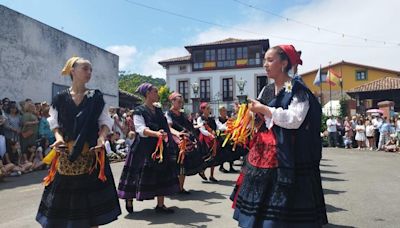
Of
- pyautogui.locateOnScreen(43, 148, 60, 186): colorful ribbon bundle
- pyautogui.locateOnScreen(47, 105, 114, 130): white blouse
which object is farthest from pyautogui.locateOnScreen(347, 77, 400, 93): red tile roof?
pyautogui.locateOnScreen(43, 148, 60, 186): colorful ribbon bundle

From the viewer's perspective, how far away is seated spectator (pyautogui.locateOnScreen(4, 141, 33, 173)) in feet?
33.6

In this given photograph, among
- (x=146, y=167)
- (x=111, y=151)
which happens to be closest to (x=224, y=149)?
(x=146, y=167)

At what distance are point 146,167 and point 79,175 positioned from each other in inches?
74.5

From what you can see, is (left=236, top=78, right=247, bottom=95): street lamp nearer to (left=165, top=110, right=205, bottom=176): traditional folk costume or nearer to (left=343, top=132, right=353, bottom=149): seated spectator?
(left=343, top=132, right=353, bottom=149): seated spectator

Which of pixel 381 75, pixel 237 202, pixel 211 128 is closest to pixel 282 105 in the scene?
pixel 237 202

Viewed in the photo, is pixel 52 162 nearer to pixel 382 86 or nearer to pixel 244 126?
pixel 244 126

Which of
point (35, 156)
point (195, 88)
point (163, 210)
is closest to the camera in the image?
point (163, 210)

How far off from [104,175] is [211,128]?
17.4ft

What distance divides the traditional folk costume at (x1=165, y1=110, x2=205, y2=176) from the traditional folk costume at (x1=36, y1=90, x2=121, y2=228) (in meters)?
2.65

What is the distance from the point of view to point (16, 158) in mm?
10492

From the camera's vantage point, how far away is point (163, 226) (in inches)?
196

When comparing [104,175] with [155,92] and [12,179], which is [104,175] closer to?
[155,92]

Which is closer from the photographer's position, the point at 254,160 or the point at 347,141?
the point at 254,160

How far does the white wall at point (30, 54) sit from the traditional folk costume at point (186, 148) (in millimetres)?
9393
